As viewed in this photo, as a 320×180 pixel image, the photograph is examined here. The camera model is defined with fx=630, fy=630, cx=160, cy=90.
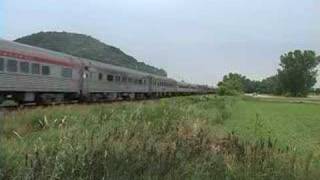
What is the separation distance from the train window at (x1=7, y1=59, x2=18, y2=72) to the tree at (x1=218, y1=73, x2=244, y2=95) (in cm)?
6754

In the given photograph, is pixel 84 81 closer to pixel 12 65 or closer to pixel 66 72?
pixel 66 72

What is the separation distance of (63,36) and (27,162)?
7566 centimetres

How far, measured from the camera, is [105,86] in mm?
48406

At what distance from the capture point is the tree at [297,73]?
296 ft

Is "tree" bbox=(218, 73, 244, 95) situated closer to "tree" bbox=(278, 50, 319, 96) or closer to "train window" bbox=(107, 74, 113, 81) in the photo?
"tree" bbox=(278, 50, 319, 96)

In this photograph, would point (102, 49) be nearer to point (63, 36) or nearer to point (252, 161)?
point (63, 36)

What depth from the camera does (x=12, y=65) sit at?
27.3m

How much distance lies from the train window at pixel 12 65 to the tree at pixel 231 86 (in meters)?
67.5

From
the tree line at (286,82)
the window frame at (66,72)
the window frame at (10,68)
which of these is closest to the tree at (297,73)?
the tree line at (286,82)

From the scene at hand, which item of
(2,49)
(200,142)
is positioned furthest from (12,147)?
(2,49)

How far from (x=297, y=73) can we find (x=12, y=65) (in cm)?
8379

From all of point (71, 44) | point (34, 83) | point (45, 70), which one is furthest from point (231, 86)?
point (34, 83)

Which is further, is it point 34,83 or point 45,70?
point 45,70

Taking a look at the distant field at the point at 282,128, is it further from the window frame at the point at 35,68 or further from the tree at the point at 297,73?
the tree at the point at 297,73
